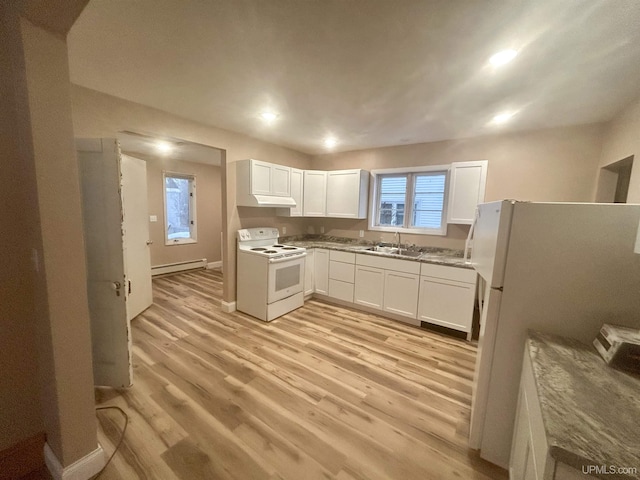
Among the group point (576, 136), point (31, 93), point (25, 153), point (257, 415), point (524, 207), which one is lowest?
point (257, 415)

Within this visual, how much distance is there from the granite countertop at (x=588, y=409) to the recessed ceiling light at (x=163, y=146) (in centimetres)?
470

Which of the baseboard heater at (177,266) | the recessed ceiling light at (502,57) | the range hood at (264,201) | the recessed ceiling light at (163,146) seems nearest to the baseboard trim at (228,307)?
the range hood at (264,201)

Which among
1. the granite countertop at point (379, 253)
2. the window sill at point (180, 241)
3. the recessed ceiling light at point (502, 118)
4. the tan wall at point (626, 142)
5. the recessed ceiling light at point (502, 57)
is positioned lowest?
the window sill at point (180, 241)

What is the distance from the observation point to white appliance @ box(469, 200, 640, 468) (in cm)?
120

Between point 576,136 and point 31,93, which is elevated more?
point 576,136

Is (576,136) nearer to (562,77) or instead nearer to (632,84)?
(632,84)

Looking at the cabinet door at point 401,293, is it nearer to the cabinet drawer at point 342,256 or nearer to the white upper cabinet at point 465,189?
the cabinet drawer at point 342,256

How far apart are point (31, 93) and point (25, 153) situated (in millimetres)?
312

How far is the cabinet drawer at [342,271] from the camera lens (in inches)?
149

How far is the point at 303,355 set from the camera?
258cm

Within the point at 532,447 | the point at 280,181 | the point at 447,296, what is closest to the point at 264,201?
the point at 280,181

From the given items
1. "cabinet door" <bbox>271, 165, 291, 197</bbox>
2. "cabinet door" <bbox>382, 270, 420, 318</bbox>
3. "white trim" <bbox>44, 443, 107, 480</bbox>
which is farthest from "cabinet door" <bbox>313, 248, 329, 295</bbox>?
"white trim" <bbox>44, 443, 107, 480</bbox>

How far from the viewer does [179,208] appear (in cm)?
562

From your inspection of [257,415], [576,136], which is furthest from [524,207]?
[576,136]
